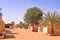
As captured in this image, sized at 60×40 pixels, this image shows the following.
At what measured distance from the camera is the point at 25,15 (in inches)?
2298

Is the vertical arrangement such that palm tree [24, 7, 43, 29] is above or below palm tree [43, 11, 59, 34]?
above

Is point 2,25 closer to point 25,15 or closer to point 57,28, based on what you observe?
point 57,28

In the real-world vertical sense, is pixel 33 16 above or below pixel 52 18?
above

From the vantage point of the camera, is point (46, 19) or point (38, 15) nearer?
point (46, 19)

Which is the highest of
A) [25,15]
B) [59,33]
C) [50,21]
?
[25,15]

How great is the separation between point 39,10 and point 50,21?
28239 millimetres

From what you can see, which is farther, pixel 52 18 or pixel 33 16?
pixel 33 16

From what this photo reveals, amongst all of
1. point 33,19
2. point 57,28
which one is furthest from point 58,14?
point 33,19

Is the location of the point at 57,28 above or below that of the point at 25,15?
below

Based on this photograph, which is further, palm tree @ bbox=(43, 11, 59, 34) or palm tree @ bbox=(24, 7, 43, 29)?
palm tree @ bbox=(24, 7, 43, 29)

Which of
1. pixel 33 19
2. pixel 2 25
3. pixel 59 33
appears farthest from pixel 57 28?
pixel 33 19

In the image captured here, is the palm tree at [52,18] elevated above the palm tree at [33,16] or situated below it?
below

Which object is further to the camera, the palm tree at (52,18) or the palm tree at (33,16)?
the palm tree at (33,16)

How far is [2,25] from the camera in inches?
1231
